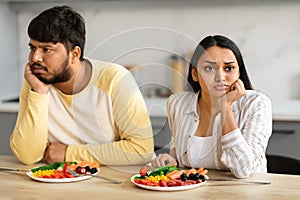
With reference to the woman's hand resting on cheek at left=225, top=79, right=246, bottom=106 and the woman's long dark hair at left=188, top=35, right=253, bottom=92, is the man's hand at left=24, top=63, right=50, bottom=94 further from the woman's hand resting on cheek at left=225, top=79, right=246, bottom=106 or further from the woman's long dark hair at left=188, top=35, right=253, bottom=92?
the woman's hand resting on cheek at left=225, top=79, right=246, bottom=106

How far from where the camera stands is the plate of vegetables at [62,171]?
154 centimetres

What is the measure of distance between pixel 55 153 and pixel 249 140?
2.03 feet

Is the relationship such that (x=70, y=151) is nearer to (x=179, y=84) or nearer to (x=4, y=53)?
(x=179, y=84)

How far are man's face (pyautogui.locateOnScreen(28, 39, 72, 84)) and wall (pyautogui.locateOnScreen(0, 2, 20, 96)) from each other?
163 cm

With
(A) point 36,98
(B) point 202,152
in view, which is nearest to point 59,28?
(A) point 36,98


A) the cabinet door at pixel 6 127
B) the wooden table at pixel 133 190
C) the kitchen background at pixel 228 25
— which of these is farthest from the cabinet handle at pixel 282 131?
the cabinet door at pixel 6 127

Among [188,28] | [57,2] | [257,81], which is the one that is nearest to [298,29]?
[257,81]

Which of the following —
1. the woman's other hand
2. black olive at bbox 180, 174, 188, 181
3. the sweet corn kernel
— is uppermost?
Result: the woman's other hand

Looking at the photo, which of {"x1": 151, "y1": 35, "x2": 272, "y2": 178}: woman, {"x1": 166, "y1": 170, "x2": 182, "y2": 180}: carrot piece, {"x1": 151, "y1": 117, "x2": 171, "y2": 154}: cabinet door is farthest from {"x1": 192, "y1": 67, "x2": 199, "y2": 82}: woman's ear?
{"x1": 166, "y1": 170, "x2": 182, "y2": 180}: carrot piece

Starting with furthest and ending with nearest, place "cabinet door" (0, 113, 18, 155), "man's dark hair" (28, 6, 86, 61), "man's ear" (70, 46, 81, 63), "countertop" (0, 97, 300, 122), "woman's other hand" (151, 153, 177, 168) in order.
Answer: "cabinet door" (0, 113, 18, 155)
"countertop" (0, 97, 300, 122)
"man's ear" (70, 46, 81, 63)
"man's dark hair" (28, 6, 86, 61)
"woman's other hand" (151, 153, 177, 168)

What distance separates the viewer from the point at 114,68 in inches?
70.4

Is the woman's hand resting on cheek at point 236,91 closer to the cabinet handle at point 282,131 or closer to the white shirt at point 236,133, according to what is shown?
the white shirt at point 236,133

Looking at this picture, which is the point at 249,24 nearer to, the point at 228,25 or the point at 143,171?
the point at 228,25

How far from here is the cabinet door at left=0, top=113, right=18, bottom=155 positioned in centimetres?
303
